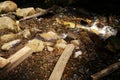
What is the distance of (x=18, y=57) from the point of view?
412 cm

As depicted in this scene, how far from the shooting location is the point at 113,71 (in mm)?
3943

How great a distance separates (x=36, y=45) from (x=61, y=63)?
777mm

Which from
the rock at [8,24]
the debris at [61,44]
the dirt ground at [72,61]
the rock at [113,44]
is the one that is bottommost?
the dirt ground at [72,61]

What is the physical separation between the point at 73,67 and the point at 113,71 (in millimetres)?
754

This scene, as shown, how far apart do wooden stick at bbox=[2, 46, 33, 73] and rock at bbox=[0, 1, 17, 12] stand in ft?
6.85

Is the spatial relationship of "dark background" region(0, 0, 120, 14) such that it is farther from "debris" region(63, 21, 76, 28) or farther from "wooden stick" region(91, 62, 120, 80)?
"wooden stick" region(91, 62, 120, 80)

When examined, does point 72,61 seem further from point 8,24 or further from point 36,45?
point 8,24

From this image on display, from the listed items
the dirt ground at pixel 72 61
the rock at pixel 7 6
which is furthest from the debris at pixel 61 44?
the rock at pixel 7 6

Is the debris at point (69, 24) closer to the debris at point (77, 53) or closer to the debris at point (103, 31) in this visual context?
the debris at point (103, 31)

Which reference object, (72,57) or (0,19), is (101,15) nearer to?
(72,57)

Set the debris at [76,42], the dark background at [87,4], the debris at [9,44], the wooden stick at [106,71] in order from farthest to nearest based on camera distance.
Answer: the dark background at [87,4], the debris at [76,42], the debris at [9,44], the wooden stick at [106,71]

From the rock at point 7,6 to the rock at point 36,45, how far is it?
72.2 inches

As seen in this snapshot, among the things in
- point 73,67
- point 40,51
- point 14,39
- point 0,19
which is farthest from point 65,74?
point 0,19

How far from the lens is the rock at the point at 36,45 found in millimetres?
4469
